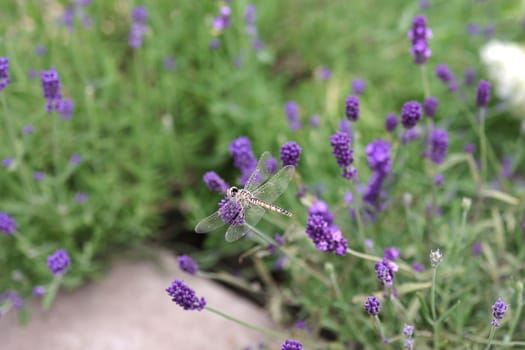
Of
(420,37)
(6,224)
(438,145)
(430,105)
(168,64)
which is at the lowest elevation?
(6,224)

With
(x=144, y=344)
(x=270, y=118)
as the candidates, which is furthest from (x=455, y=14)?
(x=144, y=344)

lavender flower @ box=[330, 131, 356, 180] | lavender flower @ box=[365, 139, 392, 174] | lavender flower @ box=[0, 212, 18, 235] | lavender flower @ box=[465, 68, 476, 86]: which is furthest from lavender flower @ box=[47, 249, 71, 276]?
lavender flower @ box=[465, 68, 476, 86]

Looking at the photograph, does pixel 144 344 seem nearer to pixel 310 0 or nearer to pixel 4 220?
pixel 4 220

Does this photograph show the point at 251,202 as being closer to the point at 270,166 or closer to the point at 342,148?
the point at 270,166

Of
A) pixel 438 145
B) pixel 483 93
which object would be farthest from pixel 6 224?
pixel 483 93

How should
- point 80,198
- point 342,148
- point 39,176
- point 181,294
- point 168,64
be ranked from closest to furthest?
point 181,294 < point 342,148 < point 39,176 < point 80,198 < point 168,64

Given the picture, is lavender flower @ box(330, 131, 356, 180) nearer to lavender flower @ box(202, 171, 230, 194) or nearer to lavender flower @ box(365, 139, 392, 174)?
lavender flower @ box(365, 139, 392, 174)

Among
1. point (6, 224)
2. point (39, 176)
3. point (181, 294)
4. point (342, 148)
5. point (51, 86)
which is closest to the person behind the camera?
point (181, 294)
